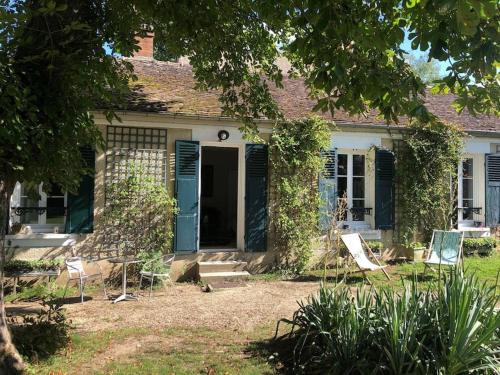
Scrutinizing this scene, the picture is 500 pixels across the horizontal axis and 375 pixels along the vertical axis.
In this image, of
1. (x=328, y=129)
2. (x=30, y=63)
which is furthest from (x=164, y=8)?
(x=328, y=129)

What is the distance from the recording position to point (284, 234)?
933 cm

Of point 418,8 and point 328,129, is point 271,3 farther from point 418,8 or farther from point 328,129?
point 328,129

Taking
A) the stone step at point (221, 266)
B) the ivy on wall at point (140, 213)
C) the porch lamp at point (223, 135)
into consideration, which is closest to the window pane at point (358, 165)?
the porch lamp at point (223, 135)

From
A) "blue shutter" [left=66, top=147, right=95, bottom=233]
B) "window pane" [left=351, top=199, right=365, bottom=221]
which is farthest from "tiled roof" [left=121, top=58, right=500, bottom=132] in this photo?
"window pane" [left=351, top=199, right=365, bottom=221]

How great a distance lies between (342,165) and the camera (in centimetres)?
1043

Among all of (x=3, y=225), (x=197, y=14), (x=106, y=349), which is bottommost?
(x=106, y=349)

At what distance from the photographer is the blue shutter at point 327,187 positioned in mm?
9602

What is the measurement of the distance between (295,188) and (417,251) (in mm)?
3348

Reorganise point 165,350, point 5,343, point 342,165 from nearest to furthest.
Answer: point 5,343
point 165,350
point 342,165

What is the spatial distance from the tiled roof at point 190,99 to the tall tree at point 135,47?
10.6 ft

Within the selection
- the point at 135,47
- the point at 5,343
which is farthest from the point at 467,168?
the point at 5,343

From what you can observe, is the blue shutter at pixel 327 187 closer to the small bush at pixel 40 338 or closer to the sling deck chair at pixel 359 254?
the sling deck chair at pixel 359 254

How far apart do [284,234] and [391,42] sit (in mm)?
6128

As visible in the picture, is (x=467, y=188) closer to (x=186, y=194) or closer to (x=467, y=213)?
(x=467, y=213)
